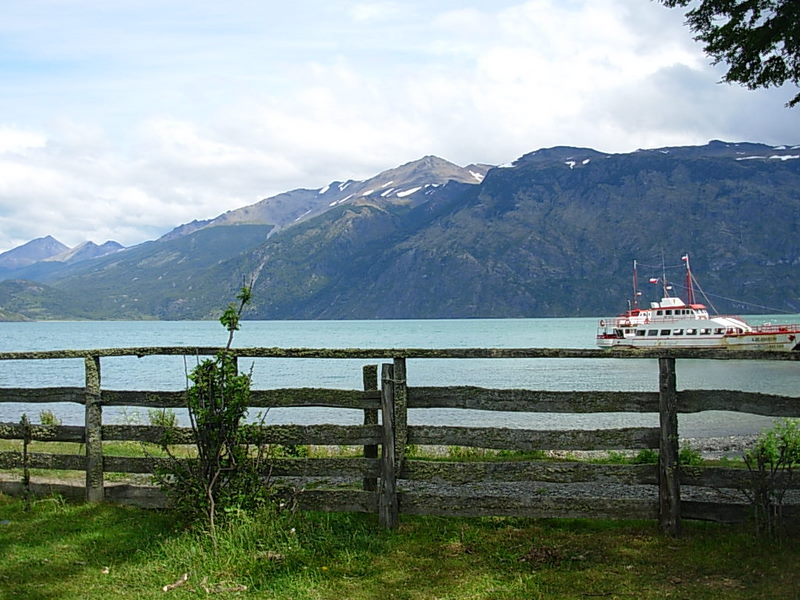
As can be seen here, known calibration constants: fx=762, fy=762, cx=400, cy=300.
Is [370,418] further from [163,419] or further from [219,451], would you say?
[163,419]

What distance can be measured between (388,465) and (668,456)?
2.87 metres

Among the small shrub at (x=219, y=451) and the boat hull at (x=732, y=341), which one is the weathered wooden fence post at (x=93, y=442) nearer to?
the small shrub at (x=219, y=451)

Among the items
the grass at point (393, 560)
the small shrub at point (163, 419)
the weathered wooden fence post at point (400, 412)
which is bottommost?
the grass at point (393, 560)

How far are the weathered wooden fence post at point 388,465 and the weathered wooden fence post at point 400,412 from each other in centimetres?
4

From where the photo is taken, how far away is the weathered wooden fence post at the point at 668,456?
25.0 feet

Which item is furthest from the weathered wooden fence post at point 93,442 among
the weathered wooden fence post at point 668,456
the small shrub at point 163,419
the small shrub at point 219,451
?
the weathered wooden fence post at point 668,456

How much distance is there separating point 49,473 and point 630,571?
910cm

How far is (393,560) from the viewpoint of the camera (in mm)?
7219

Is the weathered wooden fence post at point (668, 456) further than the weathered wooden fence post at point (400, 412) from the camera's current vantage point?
No

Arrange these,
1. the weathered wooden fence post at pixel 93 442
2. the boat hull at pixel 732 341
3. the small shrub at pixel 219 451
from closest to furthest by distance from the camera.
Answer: the small shrub at pixel 219 451, the weathered wooden fence post at pixel 93 442, the boat hull at pixel 732 341

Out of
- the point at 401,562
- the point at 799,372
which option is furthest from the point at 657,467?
the point at 799,372

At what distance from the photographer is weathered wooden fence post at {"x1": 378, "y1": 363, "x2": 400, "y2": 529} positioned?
8.13 m

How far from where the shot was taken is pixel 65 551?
7.72m

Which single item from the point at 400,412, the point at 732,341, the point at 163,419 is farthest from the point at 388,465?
the point at 732,341
